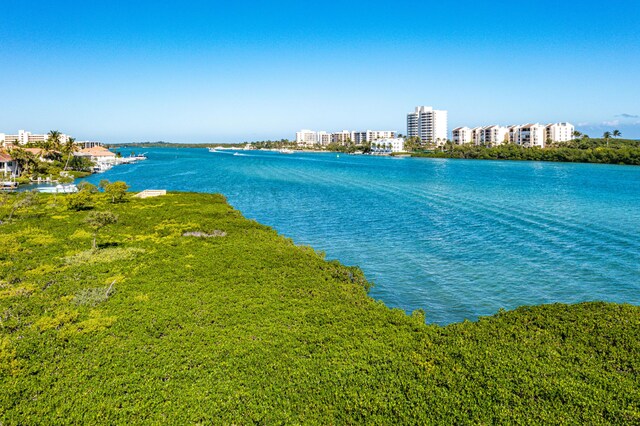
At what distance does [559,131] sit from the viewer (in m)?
164

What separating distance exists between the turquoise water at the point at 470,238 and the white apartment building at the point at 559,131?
111 metres

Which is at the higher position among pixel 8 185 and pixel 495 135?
pixel 495 135

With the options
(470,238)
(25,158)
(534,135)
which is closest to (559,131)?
(534,135)

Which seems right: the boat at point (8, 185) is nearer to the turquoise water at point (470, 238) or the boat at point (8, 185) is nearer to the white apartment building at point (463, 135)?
the turquoise water at point (470, 238)

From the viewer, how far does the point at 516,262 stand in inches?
952

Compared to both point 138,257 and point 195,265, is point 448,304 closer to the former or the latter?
point 195,265

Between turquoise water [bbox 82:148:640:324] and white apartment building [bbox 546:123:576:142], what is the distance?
111 meters

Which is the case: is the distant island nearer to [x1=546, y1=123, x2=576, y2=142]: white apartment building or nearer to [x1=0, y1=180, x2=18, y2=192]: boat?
[x1=546, y1=123, x2=576, y2=142]: white apartment building

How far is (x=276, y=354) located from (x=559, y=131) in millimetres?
179266

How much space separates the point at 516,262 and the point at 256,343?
17.8m

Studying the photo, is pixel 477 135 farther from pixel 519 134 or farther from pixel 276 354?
pixel 276 354

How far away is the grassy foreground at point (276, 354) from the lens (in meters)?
8.61

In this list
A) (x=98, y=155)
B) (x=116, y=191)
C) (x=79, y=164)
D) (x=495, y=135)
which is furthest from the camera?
(x=495, y=135)

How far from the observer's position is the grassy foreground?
339 inches
